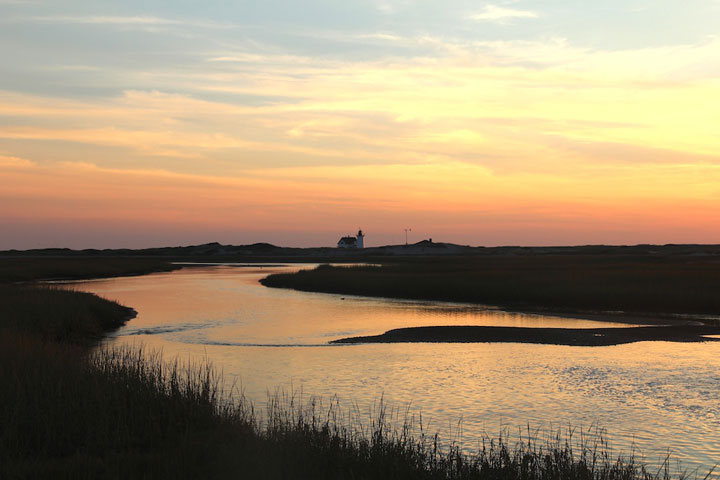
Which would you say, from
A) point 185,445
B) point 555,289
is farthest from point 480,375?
point 555,289

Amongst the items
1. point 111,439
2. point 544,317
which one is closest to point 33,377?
point 111,439

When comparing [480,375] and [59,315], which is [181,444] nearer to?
Result: [480,375]

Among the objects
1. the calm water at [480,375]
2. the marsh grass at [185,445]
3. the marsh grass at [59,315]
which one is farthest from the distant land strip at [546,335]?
the marsh grass at [185,445]

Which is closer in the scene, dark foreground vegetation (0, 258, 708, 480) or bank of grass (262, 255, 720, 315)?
dark foreground vegetation (0, 258, 708, 480)

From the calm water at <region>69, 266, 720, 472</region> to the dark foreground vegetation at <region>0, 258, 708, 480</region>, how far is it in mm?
1854

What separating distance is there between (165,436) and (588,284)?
141ft

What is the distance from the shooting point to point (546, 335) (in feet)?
101

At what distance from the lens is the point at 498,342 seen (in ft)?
95.9

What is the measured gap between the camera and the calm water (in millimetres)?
15492

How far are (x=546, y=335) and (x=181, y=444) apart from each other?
22858 millimetres

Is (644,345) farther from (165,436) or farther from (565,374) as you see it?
(165,436)

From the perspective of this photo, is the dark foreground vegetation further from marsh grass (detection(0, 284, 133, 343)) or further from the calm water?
marsh grass (detection(0, 284, 133, 343))

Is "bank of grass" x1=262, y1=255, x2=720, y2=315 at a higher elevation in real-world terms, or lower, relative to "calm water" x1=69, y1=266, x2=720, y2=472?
higher

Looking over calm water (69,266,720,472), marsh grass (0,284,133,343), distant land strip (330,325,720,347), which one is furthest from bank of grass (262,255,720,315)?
marsh grass (0,284,133,343)
